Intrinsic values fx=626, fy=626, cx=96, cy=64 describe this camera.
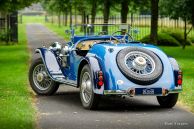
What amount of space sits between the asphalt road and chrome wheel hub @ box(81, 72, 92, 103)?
0.75ft

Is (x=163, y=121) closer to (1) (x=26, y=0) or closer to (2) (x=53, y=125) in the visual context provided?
(2) (x=53, y=125)

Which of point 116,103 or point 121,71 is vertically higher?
point 121,71

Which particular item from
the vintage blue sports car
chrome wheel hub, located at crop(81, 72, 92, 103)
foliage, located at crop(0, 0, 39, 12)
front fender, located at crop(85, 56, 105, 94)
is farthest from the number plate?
foliage, located at crop(0, 0, 39, 12)

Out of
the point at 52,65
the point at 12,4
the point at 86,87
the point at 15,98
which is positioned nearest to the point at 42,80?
the point at 52,65

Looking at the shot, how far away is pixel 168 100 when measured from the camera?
11.6m

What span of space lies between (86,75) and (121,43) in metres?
0.99

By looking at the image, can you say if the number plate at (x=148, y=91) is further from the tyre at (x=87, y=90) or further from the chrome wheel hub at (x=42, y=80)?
the chrome wheel hub at (x=42, y=80)

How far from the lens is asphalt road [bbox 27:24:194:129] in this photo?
9.55 m

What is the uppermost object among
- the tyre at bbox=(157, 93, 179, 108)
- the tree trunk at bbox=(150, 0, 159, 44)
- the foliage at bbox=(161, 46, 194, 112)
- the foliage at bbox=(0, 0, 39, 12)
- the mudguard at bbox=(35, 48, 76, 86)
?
the foliage at bbox=(0, 0, 39, 12)

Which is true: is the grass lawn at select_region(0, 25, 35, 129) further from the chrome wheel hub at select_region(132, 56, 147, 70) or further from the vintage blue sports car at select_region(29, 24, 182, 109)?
the chrome wheel hub at select_region(132, 56, 147, 70)

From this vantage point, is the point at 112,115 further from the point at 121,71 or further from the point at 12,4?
the point at 12,4

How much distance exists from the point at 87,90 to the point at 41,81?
2330 millimetres

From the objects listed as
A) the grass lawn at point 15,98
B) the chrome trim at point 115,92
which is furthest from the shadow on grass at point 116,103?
the grass lawn at point 15,98

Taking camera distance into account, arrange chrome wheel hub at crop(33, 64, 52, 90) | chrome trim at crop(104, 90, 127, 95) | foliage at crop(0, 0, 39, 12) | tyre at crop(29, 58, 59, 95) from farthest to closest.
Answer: foliage at crop(0, 0, 39, 12) → chrome wheel hub at crop(33, 64, 52, 90) → tyre at crop(29, 58, 59, 95) → chrome trim at crop(104, 90, 127, 95)
